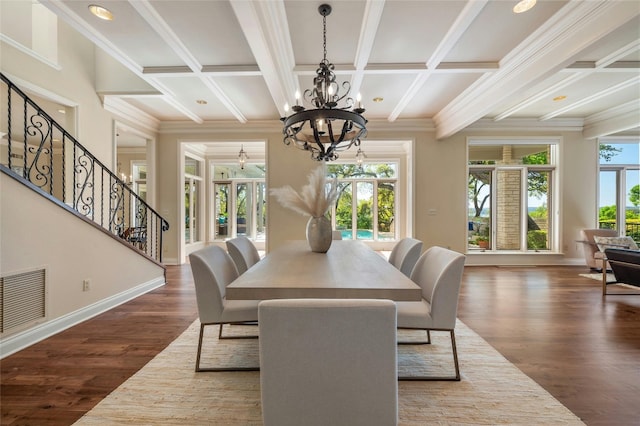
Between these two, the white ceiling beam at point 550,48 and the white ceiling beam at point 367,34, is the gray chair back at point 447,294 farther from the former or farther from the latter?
the white ceiling beam at point 550,48

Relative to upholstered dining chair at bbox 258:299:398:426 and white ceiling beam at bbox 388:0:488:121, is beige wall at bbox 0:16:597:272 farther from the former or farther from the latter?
upholstered dining chair at bbox 258:299:398:426

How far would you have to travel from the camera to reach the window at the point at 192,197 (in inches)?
283

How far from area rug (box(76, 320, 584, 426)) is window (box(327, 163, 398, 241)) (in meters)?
6.36

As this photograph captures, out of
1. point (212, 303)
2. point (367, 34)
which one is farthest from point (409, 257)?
point (367, 34)

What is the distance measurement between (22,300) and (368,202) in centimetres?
747

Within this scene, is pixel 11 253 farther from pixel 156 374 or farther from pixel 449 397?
pixel 449 397

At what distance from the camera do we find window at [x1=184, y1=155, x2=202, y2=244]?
7188 mm

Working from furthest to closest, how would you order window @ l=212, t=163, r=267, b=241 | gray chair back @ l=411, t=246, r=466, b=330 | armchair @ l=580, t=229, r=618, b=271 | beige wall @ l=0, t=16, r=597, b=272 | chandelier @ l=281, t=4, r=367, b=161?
window @ l=212, t=163, r=267, b=241 → beige wall @ l=0, t=16, r=597, b=272 → armchair @ l=580, t=229, r=618, b=271 → chandelier @ l=281, t=4, r=367, b=161 → gray chair back @ l=411, t=246, r=466, b=330

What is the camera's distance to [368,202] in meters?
8.60

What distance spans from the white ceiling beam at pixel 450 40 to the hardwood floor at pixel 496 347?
286cm

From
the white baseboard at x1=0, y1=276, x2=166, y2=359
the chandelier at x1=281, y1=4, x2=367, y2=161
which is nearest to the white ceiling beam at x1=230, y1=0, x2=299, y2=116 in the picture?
the chandelier at x1=281, y1=4, x2=367, y2=161

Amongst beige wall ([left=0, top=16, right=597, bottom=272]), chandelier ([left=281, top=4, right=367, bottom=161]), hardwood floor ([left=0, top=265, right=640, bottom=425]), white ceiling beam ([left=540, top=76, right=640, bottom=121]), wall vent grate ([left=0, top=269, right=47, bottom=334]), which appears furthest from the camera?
beige wall ([left=0, top=16, right=597, bottom=272])

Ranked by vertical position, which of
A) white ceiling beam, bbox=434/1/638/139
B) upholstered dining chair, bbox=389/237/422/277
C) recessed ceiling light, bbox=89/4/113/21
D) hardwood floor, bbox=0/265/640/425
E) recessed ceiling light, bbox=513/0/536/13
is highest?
recessed ceiling light, bbox=89/4/113/21

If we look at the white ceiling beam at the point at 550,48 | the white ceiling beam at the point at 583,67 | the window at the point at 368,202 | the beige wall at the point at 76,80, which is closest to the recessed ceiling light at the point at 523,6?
the white ceiling beam at the point at 550,48
